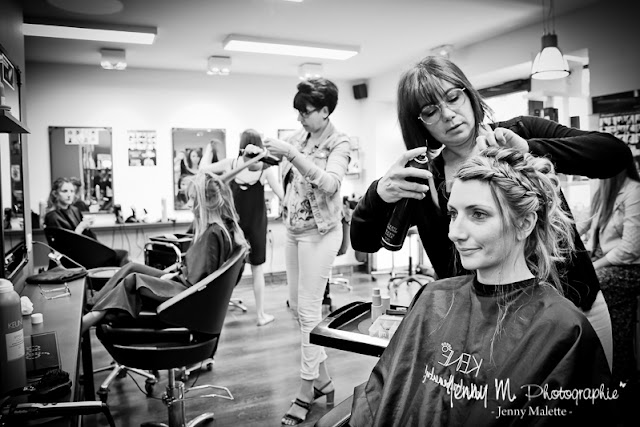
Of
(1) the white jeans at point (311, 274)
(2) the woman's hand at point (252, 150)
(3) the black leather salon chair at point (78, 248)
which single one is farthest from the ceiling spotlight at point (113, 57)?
(1) the white jeans at point (311, 274)

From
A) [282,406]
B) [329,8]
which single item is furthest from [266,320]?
[329,8]

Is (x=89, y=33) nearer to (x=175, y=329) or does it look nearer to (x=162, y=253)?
(x=162, y=253)

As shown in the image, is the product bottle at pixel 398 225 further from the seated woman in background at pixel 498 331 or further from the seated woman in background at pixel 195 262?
the seated woman in background at pixel 195 262

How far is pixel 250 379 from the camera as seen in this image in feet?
9.77

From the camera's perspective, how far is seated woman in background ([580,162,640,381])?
2732 mm

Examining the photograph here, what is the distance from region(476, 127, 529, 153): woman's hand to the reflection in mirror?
Answer: 1.73m

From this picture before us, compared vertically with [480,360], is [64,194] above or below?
above

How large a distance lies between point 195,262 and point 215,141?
3.49 m

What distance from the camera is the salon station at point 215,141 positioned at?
200 cm

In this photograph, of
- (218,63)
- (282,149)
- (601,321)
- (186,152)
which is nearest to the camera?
(601,321)

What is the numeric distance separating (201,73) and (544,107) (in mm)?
3733

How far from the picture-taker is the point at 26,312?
5.63 feet

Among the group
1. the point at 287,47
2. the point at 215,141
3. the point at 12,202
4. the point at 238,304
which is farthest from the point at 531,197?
the point at 215,141

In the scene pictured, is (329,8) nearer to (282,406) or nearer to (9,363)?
(282,406)
